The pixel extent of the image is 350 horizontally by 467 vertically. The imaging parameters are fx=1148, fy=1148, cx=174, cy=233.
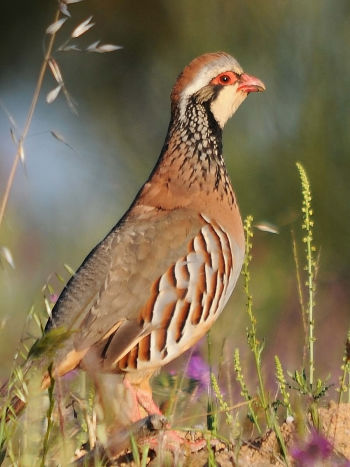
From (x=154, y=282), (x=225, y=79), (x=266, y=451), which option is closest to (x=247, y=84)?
(x=225, y=79)

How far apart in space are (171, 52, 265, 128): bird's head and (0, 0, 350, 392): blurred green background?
2.29m

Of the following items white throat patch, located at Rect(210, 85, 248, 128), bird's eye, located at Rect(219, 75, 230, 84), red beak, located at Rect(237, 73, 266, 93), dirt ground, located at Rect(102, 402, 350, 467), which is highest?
red beak, located at Rect(237, 73, 266, 93)

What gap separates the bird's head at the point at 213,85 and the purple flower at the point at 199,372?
1293mm

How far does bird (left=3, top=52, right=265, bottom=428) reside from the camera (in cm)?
419

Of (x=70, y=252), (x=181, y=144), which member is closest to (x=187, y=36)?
(x=70, y=252)

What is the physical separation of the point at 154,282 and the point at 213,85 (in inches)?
42.6

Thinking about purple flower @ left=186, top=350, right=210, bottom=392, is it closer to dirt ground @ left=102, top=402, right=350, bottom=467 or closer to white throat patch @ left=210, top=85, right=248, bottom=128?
dirt ground @ left=102, top=402, right=350, bottom=467

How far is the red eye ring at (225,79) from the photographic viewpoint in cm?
498

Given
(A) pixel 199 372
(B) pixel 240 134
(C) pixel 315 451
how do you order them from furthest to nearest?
(B) pixel 240 134
(A) pixel 199 372
(C) pixel 315 451

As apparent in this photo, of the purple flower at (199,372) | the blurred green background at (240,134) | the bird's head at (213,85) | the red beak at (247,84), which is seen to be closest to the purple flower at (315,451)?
the purple flower at (199,372)

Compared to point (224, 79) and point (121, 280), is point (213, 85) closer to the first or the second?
point (224, 79)

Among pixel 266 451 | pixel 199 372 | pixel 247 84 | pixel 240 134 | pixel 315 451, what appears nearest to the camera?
pixel 315 451

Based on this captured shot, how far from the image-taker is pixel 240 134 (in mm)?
11688

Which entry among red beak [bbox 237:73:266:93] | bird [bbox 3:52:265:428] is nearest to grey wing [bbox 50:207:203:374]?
bird [bbox 3:52:265:428]
